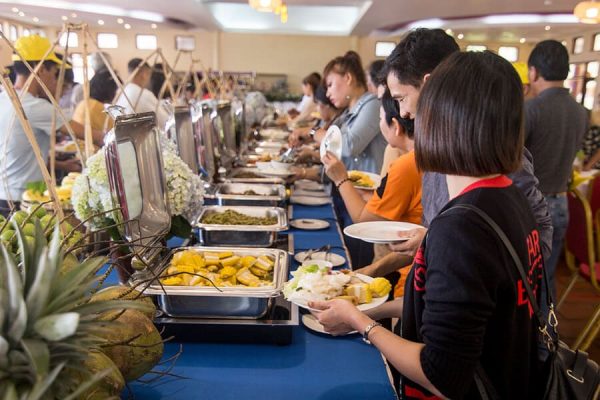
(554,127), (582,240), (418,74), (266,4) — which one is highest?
(266,4)

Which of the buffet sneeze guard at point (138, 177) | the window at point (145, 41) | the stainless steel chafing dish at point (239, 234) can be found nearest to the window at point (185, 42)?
the window at point (145, 41)

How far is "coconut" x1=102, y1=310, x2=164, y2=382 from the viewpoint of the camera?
0.77 m

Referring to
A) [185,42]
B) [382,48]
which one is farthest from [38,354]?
[382,48]

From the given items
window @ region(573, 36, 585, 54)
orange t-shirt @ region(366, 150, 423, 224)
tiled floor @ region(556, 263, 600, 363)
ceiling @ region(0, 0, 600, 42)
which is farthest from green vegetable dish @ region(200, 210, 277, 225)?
window @ region(573, 36, 585, 54)

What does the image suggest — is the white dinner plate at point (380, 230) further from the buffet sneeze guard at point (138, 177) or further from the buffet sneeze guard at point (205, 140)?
the buffet sneeze guard at point (205, 140)

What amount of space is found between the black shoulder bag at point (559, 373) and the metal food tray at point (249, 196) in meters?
1.45

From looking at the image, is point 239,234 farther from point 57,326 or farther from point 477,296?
point 57,326

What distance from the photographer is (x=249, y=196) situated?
227cm

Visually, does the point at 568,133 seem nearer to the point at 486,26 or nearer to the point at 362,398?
the point at 362,398

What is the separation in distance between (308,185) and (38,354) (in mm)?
2687

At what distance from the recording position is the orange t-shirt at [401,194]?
161 centimetres

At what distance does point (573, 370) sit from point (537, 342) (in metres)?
0.12

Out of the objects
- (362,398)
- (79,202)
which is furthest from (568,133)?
(79,202)

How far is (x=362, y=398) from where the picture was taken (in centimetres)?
99
